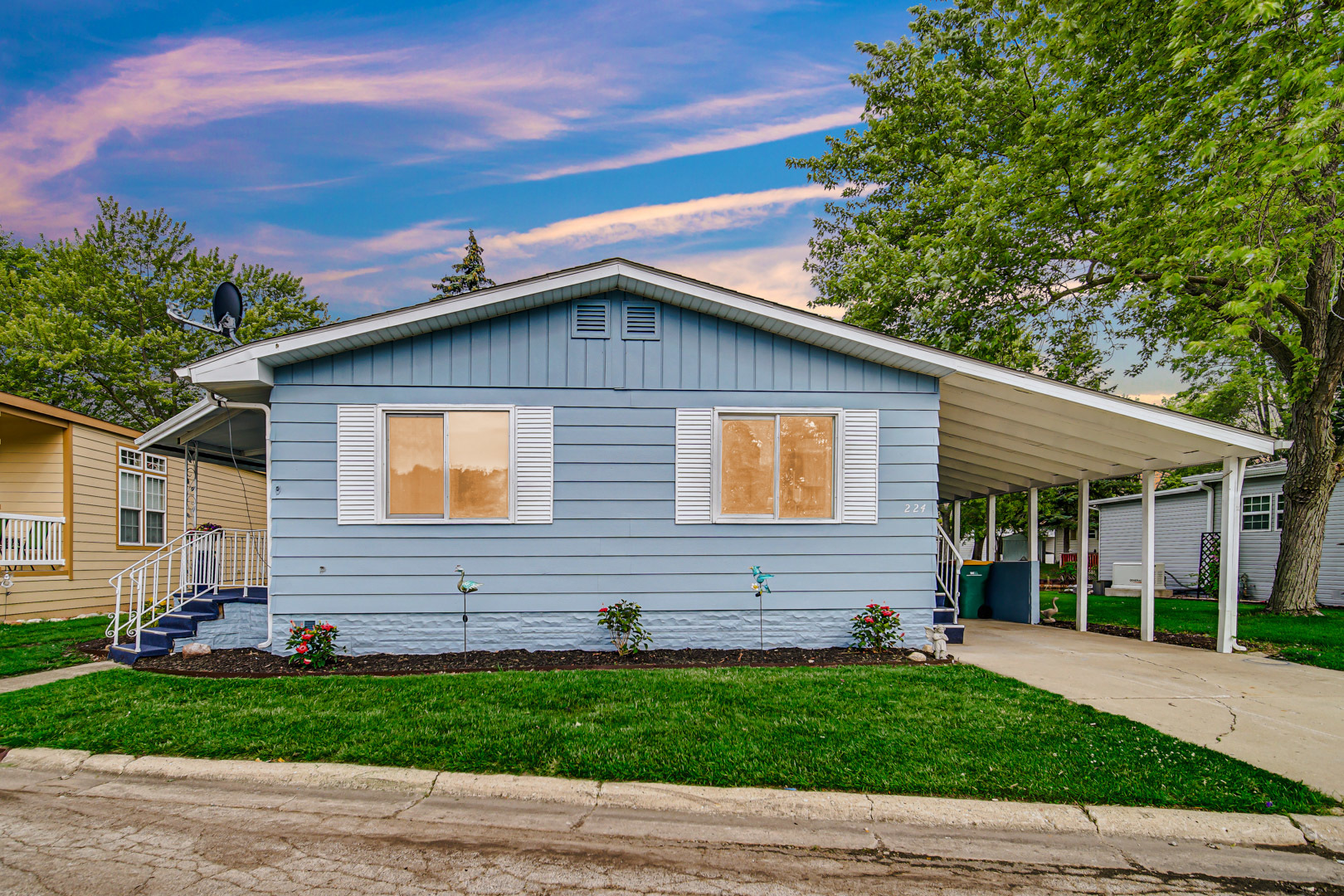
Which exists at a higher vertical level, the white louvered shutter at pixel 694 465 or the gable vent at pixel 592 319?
the gable vent at pixel 592 319

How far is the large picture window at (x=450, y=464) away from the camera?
23.2 ft

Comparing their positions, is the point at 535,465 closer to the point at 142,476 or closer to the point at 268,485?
the point at 268,485

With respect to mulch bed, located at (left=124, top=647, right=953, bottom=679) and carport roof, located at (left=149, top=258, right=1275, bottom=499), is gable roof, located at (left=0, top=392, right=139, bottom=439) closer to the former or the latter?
carport roof, located at (left=149, top=258, right=1275, bottom=499)

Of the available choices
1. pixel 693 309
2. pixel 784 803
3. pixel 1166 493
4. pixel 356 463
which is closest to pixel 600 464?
pixel 693 309

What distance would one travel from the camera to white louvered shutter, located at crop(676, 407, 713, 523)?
285 inches

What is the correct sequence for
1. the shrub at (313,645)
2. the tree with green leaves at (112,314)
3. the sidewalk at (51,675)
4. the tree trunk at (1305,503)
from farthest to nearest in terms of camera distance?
1. the tree with green leaves at (112,314)
2. the tree trunk at (1305,503)
3. the shrub at (313,645)
4. the sidewalk at (51,675)

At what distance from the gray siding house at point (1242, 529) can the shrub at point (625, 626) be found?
1301 centimetres

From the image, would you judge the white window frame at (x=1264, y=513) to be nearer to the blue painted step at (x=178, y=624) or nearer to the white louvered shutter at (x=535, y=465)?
the white louvered shutter at (x=535, y=465)

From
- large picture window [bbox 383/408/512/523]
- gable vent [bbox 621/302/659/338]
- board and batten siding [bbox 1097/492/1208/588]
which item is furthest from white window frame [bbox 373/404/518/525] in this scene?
board and batten siding [bbox 1097/492/1208/588]

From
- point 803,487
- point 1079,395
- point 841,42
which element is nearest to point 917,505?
point 803,487

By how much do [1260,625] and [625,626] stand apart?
10.5 metres

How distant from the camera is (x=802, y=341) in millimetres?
7406

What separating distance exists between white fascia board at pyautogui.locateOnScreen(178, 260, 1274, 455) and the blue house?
3 centimetres

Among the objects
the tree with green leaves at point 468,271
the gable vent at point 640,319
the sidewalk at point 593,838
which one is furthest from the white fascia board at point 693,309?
the tree with green leaves at point 468,271
